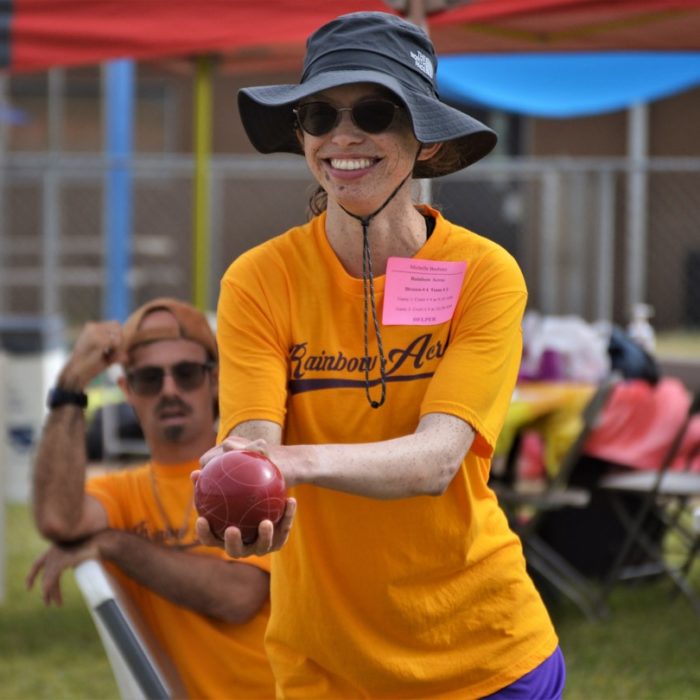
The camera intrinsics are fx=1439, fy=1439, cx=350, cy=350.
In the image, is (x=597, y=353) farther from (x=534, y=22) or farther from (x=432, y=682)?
(x=432, y=682)

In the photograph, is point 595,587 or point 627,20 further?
point 595,587

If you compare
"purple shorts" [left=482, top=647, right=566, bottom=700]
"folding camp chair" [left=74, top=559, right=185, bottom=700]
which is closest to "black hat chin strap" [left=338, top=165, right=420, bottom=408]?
"purple shorts" [left=482, top=647, right=566, bottom=700]

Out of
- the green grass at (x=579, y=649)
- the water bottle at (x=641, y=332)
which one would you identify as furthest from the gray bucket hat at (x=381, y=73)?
the water bottle at (x=641, y=332)

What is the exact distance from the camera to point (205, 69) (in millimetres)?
5887

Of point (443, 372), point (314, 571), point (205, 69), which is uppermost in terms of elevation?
point (205, 69)

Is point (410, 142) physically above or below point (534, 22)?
below

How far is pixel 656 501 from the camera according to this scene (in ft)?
20.1

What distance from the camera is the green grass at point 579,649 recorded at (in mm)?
5129

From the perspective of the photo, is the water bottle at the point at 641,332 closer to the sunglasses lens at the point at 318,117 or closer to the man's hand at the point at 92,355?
the man's hand at the point at 92,355

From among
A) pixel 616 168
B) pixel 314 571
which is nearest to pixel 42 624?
pixel 314 571

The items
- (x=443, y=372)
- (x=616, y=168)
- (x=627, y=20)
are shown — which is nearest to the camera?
(x=443, y=372)

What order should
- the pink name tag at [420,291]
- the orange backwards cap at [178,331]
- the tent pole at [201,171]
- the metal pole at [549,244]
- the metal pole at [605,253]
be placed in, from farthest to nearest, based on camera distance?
the metal pole at [549,244] → the metal pole at [605,253] → the tent pole at [201,171] → the orange backwards cap at [178,331] → the pink name tag at [420,291]

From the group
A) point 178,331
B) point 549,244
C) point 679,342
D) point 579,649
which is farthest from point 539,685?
point 679,342

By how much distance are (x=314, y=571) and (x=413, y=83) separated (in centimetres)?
75
